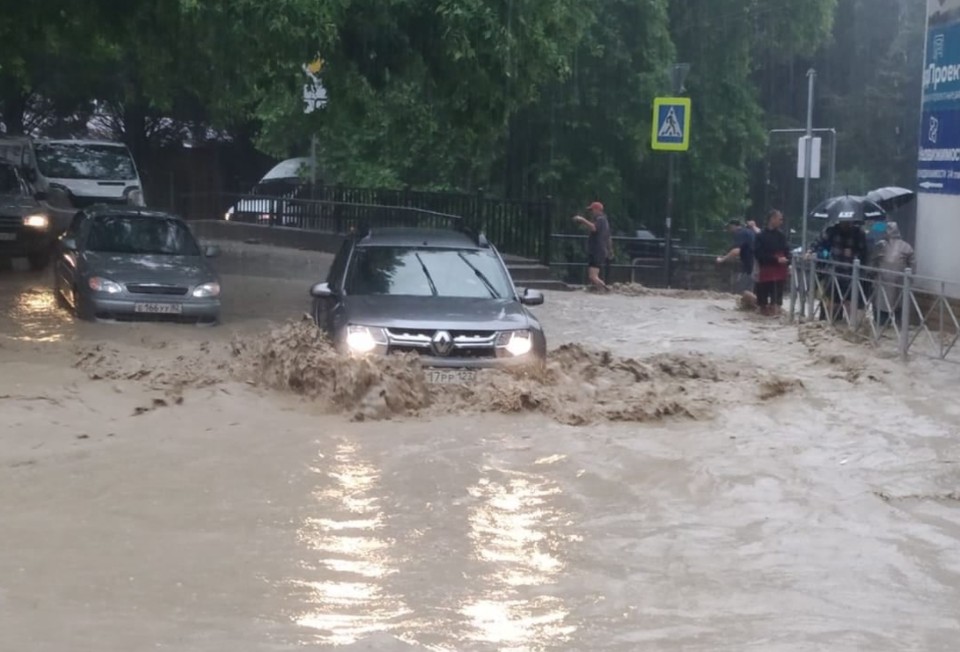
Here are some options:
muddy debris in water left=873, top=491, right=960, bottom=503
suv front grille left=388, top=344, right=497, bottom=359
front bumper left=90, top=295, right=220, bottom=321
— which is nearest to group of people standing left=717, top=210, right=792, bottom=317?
front bumper left=90, top=295, right=220, bottom=321

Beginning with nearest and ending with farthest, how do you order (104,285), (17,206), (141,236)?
(104,285) < (141,236) < (17,206)

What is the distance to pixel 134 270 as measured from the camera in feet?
50.6

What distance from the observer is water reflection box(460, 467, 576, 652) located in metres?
6.48

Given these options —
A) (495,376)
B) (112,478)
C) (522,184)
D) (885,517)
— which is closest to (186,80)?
(522,184)

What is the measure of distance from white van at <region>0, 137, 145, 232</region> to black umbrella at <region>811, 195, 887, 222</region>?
11504 mm

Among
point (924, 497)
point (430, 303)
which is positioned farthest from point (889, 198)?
point (924, 497)

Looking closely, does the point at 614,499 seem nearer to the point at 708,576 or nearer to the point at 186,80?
the point at 708,576

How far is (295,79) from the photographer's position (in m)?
18.8

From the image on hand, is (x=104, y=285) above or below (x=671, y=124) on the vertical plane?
below

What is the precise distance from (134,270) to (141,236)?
1.43 metres

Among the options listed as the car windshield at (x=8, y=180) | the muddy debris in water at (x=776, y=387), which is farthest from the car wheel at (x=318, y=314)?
the car windshield at (x=8, y=180)

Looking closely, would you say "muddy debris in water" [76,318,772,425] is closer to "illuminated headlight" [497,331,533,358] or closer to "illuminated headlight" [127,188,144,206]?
"illuminated headlight" [497,331,533,358]

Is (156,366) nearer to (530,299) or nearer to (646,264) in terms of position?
(530,299)

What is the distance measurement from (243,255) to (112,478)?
17.5 metres
